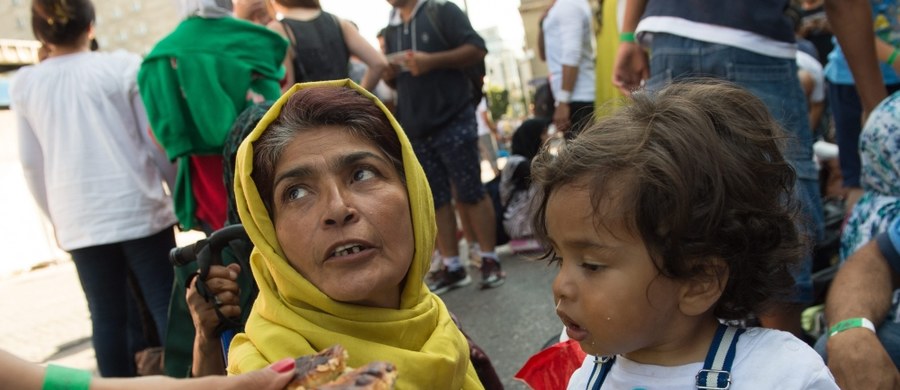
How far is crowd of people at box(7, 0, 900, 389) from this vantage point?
1344 mm

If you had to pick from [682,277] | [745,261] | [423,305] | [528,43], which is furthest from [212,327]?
[528,43]

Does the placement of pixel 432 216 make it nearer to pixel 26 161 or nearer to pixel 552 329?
pixel 552 329

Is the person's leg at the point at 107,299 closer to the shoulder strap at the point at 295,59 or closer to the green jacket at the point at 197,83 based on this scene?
the green jacket at the point at 197,83

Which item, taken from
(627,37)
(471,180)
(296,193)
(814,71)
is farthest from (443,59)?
(296,193)

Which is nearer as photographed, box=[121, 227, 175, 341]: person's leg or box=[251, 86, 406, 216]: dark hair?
box=[251, 86, 406, 216]: dark hair

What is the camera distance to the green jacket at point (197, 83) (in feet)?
9.53

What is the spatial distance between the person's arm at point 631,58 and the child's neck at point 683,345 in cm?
160

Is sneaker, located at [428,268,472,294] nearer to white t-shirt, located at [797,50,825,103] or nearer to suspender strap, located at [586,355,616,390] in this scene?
white t-shirt, located at [797,50,825,103]

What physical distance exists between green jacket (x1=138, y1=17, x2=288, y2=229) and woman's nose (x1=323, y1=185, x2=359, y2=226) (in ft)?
4.90

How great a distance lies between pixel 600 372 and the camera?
5.08 feet

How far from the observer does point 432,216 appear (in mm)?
1796

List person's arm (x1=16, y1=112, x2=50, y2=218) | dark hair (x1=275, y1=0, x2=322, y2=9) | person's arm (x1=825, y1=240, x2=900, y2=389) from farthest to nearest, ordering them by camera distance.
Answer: dark hair (x1=275, y1=0, x2=322, y2=9) < person's arm (x1=16, y1=112, x2=50, y2=218) < person's arm (x1=825, y1=240, x2=900, y2=389)

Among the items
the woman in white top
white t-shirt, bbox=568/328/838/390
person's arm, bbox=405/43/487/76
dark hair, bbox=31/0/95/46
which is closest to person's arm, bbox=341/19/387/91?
person's arm, bbox=405/43/487/76

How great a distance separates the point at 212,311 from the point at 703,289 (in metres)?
1.27
